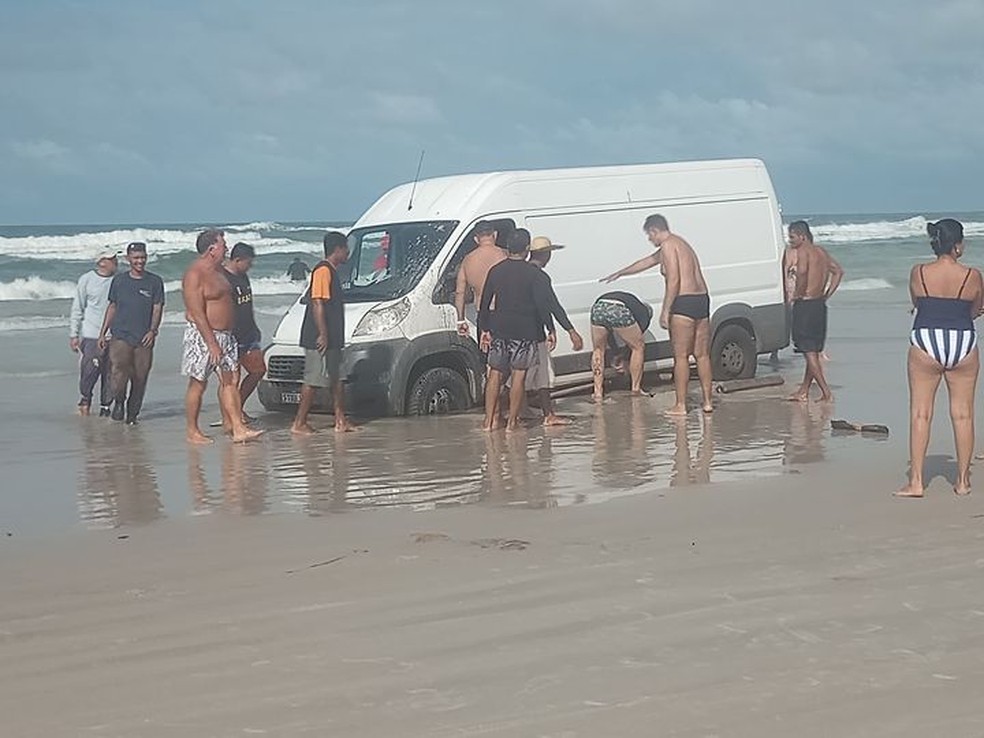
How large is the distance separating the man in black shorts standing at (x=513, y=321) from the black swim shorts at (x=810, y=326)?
2.66 m

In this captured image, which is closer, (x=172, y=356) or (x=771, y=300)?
(x=771, y=300)

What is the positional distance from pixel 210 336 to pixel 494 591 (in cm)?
531

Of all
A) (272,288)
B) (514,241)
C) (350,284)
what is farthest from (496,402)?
(272,288)

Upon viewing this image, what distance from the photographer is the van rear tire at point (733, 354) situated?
1412 centimetres

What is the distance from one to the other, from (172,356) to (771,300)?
805 cm

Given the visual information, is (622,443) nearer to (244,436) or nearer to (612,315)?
(612,315)

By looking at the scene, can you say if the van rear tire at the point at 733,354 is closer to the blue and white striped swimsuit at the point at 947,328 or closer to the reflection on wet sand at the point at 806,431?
the reflection on wet sand at the point at 806,431

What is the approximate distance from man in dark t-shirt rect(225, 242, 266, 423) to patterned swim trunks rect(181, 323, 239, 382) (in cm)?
27

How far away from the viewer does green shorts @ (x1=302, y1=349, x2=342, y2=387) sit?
36.1 ft

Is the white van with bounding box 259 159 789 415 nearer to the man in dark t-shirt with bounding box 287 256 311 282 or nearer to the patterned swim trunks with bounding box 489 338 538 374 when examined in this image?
the man in dark t-shirt with bounding box 287 256 311 282

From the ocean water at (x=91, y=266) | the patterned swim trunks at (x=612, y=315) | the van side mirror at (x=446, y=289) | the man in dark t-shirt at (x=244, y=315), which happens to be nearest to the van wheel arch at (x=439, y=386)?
the van side mirror at (x=446, y=289)

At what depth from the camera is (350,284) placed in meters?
12.5

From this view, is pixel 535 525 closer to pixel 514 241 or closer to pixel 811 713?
pixel 811 713

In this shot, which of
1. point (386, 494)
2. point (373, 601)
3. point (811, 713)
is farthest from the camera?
point (386, 494)
